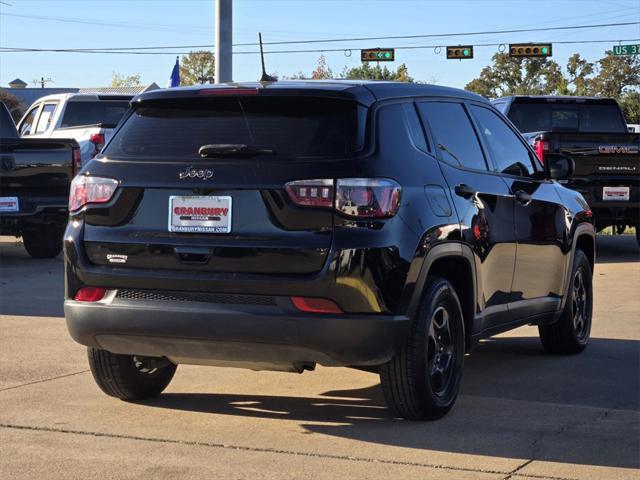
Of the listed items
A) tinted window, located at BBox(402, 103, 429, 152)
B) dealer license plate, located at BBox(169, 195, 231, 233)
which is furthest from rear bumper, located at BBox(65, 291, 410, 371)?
tinted window, located at BBox(402, 103, 429, 152)

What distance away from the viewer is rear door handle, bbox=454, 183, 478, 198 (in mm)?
6743

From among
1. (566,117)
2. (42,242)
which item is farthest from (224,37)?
(566,117)

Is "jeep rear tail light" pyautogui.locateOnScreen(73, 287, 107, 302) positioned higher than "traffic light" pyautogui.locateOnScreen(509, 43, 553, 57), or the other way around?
"traffic light" pyautogui.locateOnScreen(509, 43, 553, 57)

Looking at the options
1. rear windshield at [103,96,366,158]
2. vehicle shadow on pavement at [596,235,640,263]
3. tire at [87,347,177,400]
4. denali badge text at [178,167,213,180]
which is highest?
rear windshield at [103,96,366,158]

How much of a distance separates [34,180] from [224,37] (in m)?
5.87

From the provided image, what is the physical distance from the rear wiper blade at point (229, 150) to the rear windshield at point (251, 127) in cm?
3

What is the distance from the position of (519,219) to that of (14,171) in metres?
8.19

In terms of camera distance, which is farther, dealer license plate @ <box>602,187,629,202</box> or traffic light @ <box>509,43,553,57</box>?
traffic light @ <box>509,43,553,57</box>

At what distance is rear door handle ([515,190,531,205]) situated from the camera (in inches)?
303

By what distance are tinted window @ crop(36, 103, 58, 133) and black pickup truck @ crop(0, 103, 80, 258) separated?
6824 millimetres

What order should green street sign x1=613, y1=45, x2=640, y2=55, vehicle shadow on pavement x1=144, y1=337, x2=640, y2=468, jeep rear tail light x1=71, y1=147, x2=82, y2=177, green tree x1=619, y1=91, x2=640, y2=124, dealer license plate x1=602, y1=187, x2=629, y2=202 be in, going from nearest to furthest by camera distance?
vehicle shadow on pavement x1=144, y1=337, x2=640, y2=468
jeep rear tail light x1=71, y1=147, x2=82, y2=177
dealer license plate x1=602, y1=187, x2=629, y2=202
green street sign x1=613, y1=45, x2=640, y2=55
green tree x1=619, y1=91, x2=640, y2=124

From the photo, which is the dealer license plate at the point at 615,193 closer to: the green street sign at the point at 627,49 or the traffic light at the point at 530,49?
the green street sign at the point at 627,49

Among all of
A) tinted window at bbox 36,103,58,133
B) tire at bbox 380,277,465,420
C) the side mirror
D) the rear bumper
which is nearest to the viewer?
the rear bumper

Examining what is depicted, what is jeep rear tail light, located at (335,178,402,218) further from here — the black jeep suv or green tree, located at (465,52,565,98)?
green tree, located at (465,52,565,98)
